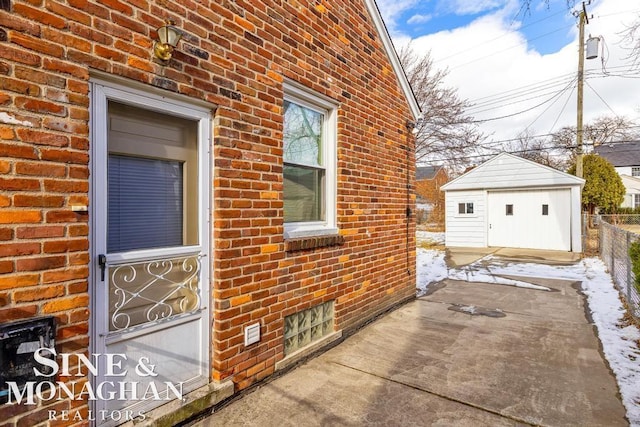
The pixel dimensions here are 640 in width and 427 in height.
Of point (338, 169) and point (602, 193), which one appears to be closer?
point (338, 169)

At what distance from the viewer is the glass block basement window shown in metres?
3.29

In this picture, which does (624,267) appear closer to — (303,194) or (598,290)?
(598,290)

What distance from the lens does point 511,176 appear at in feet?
40.4

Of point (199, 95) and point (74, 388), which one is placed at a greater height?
point (199, 95)

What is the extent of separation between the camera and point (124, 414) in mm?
2096

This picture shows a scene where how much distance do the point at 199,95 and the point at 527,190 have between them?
500 inches

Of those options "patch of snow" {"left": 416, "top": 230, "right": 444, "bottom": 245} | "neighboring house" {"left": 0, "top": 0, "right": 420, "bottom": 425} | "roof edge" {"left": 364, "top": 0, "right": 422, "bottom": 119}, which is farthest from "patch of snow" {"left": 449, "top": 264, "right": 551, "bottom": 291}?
"patch of snow" {"left": 416, "top": 230, "right": 444, "bottom": 245}

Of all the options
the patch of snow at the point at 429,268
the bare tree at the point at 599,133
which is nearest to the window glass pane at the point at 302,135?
the patch of snow at the point at 429,268

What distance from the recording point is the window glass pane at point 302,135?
340cm

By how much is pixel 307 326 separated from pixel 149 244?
1.81m

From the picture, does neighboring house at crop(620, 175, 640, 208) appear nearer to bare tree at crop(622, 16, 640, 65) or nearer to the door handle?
bare tree at crop(622, 16, 640, 65)

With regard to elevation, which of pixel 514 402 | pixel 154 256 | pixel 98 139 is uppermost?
pixel 98 139

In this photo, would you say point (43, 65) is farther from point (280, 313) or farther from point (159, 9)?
point (280, 313)

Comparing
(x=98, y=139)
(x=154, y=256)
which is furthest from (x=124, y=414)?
(x=98, y=139)
